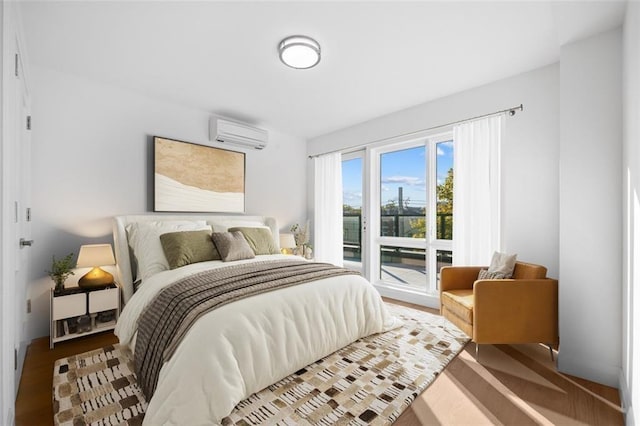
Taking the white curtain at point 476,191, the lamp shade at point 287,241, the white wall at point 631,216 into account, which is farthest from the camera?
the lamp shade at point 287,241

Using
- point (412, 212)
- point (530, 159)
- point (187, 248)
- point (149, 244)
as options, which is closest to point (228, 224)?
point (187, 248)

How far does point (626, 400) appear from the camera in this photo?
1.69m

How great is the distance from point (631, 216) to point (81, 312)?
4.07 metres

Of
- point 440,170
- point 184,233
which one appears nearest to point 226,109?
point 184,233

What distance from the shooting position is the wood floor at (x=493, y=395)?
1.65 m

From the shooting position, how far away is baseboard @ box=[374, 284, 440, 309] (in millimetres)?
3564

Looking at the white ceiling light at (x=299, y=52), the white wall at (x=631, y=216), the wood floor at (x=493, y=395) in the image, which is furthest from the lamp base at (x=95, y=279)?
the white wall at (x=631, y=216)

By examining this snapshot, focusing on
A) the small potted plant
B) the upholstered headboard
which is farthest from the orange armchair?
the small potted plant

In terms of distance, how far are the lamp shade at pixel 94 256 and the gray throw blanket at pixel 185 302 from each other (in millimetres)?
896

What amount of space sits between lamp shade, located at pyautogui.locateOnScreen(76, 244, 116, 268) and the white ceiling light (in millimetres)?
2360

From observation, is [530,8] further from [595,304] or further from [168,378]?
[168,378]

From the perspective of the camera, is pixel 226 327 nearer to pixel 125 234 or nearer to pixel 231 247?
pixel 231 247

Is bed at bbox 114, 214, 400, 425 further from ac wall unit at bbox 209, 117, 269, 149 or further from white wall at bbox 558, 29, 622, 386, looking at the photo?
white wall at bbox 558, 29, 622, 386

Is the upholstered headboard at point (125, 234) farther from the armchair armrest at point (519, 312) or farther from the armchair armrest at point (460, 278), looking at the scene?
the armchair armrest at point (519, 312)
